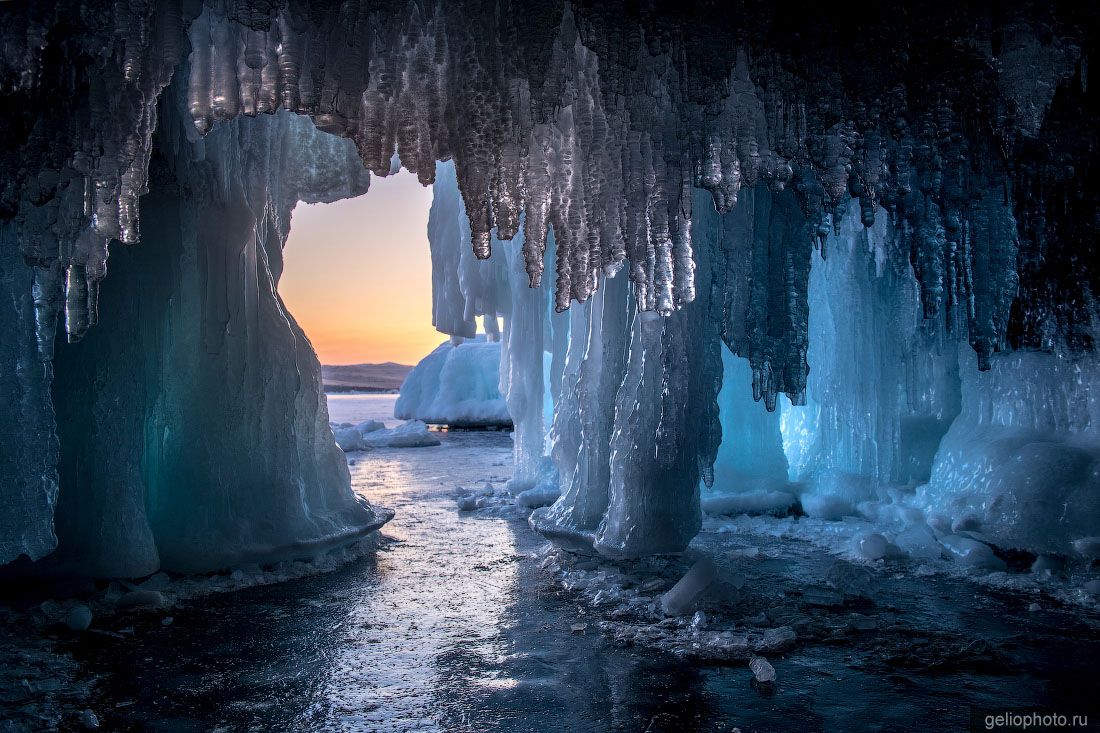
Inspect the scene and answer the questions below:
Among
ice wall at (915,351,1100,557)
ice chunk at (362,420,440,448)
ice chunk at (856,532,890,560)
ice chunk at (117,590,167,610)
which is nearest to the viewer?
ice chunk at (117,590,167,610)

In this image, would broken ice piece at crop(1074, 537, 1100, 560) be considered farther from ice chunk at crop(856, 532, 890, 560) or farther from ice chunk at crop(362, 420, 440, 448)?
ice chunk at crop(362, 420, 440, 448)

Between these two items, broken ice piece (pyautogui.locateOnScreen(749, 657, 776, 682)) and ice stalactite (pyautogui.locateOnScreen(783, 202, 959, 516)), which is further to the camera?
ice stalactite (pyautogui.locateOnScreen(783, 202, 959, 516))

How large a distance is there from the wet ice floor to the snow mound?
1114 cm

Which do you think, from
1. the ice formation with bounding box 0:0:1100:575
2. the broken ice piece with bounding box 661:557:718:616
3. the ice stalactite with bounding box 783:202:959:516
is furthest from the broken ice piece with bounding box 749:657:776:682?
the ice stalactite with bounding box 783:202:959:516

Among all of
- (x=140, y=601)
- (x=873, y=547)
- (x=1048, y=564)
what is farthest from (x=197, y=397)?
(x=1048, y=564)

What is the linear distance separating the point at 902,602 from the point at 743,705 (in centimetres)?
221

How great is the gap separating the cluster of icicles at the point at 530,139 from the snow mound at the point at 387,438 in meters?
11.7

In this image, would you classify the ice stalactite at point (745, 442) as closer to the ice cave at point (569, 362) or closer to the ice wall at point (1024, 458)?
the ice cave at point (569, 362)

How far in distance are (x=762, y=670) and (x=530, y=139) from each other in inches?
134

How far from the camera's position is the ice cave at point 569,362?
11.9 ft

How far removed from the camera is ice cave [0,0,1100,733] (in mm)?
3625

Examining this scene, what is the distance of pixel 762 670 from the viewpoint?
3.60 metres

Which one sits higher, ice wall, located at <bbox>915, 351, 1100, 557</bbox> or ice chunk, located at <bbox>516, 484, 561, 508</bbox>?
ice wall, located at <bbox>915, 351, 1100, 557</bbox>

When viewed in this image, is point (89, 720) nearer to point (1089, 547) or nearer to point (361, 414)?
point (1089, 547)
